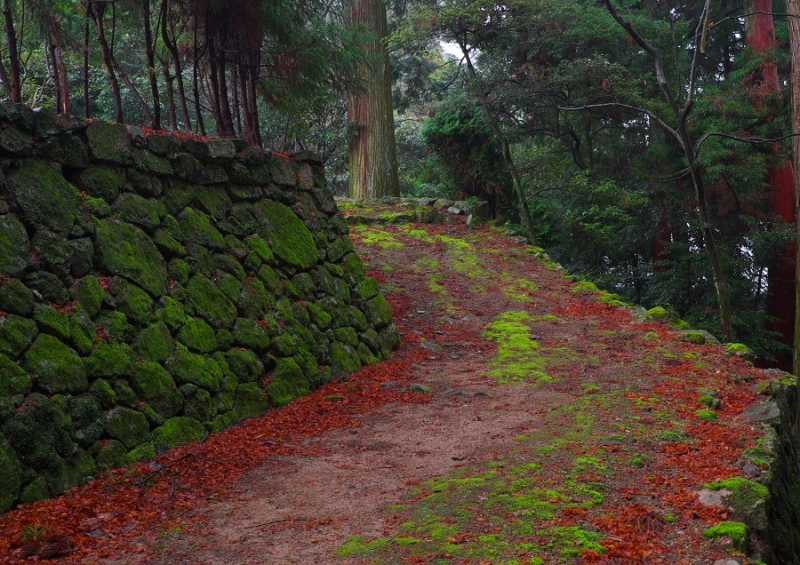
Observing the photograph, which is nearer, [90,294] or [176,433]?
[90,294]

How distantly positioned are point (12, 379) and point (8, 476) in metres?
0.60

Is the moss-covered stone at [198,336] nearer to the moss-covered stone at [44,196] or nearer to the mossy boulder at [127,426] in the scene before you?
the mossy boulder at [127,426]

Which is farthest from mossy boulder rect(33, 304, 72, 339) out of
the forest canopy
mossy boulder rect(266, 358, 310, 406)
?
the forest canopy

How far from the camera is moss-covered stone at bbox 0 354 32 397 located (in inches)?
166

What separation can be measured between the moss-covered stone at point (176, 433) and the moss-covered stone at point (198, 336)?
0.68 meters

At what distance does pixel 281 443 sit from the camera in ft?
18.6

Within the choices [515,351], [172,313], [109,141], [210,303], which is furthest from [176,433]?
[515,351]

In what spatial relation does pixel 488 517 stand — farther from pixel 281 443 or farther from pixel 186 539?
pixel 281 443

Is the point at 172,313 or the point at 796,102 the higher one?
the point at 796,102

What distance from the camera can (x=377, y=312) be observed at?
872 centimetres

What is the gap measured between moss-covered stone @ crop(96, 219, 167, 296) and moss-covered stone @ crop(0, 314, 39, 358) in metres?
0.96

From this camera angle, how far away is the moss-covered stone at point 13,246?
181 inches

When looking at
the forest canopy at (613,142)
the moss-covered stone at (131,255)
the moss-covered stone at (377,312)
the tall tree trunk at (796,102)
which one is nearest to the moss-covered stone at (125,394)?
the moss-covered stone at (131,255)

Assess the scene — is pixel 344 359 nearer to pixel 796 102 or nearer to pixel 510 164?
pixel 510 164
